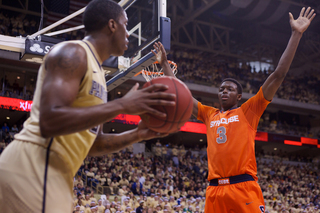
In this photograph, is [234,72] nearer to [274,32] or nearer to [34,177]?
[274,32]

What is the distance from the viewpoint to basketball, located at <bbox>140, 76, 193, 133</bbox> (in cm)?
217

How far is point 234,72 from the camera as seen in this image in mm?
28328

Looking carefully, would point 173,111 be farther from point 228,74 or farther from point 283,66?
point 228,74

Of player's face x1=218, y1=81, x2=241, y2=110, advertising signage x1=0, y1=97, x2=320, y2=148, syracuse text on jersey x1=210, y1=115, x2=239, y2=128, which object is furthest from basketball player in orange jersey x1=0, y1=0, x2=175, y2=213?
advertising signage x1=0, y1=97, x2=320, y2=148

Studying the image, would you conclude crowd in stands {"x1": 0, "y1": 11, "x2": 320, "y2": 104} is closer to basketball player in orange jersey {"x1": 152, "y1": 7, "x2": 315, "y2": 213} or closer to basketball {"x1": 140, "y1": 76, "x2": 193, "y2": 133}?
basketball player in orange jersey {"x1": 152, "y1": 7, "x2": 315, "y2": 213}

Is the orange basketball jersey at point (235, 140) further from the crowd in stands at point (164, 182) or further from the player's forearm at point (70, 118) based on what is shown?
the crowd in stands at point (164, 182)

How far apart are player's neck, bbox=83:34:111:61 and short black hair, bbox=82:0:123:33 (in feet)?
0.18

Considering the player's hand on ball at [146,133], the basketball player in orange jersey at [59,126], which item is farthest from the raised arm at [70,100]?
the player's hand on ball at [146,133]

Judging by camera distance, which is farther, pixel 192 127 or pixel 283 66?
pixel 192 127

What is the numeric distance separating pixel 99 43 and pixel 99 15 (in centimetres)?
19

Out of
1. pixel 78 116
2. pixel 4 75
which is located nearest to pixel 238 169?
pixel 78 116

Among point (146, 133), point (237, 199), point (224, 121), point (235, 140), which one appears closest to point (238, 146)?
point (235, 140)

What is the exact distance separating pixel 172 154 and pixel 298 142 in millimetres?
11530

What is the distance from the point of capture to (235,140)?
4062 millimetres
